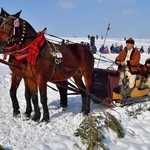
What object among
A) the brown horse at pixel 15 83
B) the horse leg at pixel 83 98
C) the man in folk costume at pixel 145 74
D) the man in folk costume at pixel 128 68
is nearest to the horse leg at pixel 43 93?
the brown horse at pixel 15 83

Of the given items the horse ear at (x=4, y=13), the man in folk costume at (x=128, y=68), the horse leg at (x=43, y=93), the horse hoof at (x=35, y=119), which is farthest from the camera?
the man in folk costume at (x=128, y=68)

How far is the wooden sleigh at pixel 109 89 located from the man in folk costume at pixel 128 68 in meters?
0.13

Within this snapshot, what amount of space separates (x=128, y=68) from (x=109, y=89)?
2.26ft

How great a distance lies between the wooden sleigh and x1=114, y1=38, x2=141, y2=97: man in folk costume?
0.13 m

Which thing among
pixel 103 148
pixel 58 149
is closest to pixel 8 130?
pixel 58 149

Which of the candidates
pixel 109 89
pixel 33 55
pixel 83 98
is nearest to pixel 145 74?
pixel 109 89

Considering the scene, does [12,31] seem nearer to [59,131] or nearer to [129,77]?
[59,131]

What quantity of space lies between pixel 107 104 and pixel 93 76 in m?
1.01

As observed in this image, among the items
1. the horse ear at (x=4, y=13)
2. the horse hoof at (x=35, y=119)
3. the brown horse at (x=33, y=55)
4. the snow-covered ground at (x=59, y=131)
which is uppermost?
the horse ear at (x=4, y=13)

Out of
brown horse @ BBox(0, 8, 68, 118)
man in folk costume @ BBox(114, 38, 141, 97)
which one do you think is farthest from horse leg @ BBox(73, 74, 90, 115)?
man in folk costume @ BBox(114, 38, 141, 97)

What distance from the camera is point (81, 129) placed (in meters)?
6.46

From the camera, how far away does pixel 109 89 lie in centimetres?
915

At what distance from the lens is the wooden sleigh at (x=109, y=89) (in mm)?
9070

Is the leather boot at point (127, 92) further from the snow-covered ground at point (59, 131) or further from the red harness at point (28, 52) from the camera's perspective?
the red harness at point (28, 52)
